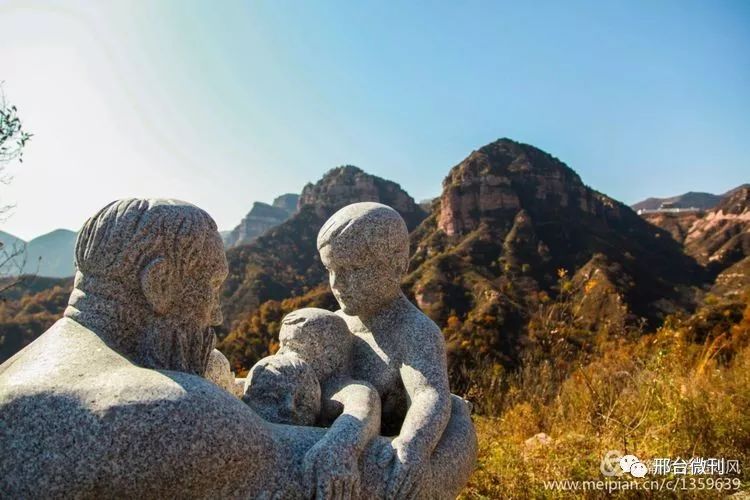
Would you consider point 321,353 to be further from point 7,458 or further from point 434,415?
point 7,458

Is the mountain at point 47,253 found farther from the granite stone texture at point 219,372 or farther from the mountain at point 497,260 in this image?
the mountain at point 497,260

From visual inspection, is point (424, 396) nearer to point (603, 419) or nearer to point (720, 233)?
point (603, 419)

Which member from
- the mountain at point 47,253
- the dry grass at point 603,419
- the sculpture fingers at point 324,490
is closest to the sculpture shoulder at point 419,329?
the sculpture fingers at point 324,490

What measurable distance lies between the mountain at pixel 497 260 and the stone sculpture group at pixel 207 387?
15791mm

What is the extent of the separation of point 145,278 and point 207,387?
596mm

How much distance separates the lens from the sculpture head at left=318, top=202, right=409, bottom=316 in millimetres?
2950

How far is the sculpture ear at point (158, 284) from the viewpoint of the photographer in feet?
7.07

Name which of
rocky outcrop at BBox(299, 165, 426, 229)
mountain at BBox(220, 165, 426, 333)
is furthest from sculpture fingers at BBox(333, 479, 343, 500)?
rocky outcrop at BBox(299, 165, 426, 229)

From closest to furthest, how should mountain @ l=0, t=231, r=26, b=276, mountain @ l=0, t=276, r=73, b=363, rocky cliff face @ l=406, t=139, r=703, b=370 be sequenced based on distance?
mountain @ l=0, t=231, r=26, b=276 → mountain @ l=0, t=276, r=73, b=363 → rocky cliff face @ l=406, t=139, r=703, b=370

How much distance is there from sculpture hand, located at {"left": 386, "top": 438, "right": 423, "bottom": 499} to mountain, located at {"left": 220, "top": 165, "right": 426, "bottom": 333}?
905 inches

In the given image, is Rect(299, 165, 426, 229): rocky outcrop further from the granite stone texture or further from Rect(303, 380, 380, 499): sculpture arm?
Rect(303, 380, 380, 499): sculpture arm

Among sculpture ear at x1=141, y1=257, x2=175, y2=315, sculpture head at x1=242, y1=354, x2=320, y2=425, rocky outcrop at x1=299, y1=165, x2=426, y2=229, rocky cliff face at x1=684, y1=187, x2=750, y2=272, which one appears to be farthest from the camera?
rocky outcrop at x1=299, y1=165, x2=426, y2=229

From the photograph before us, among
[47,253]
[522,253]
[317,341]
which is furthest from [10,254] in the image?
[47,253]

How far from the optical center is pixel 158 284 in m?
2.18
